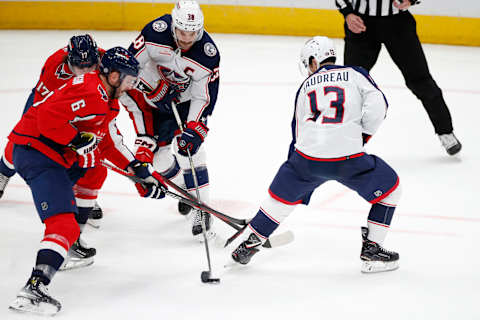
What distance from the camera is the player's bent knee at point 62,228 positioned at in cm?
225

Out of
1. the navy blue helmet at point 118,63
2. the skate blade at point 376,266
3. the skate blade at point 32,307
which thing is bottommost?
the skate blade at point 32,307

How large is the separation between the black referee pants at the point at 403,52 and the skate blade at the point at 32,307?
99.6 inches

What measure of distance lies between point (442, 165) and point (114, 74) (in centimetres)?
249

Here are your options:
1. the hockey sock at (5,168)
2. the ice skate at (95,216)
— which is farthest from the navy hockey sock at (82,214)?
the hockey sock at (5,168)

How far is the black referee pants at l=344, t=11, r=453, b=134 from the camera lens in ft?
13.0

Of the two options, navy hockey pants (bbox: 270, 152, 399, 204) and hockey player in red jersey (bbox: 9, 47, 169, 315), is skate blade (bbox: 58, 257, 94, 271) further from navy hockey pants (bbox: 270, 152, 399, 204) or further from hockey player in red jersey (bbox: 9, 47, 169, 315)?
navy hockey pants (bbox: 270, 152, 399, 204)

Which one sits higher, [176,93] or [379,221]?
[176,93]

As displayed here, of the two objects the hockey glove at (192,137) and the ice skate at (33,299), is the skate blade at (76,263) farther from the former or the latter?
the hockey glove at (192,137)

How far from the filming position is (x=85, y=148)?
237cm

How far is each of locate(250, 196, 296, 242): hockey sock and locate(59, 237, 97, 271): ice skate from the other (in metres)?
0.73

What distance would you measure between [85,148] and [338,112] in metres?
1.01

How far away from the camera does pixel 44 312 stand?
2229mm

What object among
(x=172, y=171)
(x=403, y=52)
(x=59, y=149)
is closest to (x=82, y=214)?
(x=59, y=149)

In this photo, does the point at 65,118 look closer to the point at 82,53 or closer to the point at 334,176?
the point at 82,53
